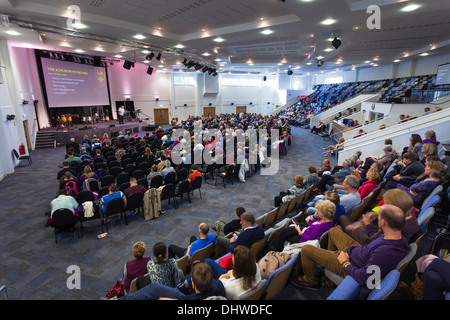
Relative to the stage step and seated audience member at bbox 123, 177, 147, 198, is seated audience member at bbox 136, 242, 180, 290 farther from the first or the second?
the stage step

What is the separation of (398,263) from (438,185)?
2.49 meters

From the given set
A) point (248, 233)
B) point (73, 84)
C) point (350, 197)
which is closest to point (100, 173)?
point (248, 233)

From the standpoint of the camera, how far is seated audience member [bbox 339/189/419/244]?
92.6 inches

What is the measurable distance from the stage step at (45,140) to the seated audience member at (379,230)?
1636 cm

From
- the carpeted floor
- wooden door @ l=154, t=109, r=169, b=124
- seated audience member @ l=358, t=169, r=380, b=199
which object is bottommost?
the carpeted floor

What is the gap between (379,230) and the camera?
2762mm

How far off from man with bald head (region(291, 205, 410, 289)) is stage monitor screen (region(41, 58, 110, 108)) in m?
18.1

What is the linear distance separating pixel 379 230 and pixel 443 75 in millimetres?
16757

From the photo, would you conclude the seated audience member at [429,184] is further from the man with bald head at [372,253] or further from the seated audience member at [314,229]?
the man with bald head at [372,253]

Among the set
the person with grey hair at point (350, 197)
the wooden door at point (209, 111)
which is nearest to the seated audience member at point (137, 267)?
the person with grey hair at point (350, 197)

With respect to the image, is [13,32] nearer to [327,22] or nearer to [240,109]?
[327,22]

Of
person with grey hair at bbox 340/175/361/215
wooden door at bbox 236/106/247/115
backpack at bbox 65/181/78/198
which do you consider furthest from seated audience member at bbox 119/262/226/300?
wooden door at bbox 236/106/247/115
